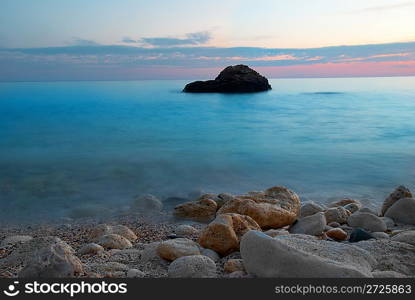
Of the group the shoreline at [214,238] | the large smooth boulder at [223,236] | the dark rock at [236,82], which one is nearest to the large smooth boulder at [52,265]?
the shoreline at [214,238]

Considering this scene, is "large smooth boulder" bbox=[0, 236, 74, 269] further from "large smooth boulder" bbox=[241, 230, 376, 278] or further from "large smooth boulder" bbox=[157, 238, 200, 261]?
"large smooth boulder" bbox=[241, 230, 376, 278]

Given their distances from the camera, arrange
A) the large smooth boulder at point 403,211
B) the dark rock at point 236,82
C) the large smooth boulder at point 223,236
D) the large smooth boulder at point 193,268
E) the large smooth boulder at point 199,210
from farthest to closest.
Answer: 1. the dark rock at point 236,82
2. the large smooth boulder at point 199,210
3. the large smooth boulder at point 403,211
4. the large smooth boulder at point 223,236
5. the large smooth boulder at point 193,268

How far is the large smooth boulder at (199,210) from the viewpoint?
7.17 m

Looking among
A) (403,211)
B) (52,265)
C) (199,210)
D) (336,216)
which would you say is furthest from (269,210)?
(52,265)

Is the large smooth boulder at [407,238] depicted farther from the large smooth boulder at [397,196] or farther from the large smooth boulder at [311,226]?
the large smooth boulder at [397,196]

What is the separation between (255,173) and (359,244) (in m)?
7.47

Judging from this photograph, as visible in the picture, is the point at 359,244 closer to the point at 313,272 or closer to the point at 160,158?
the point at 313,272

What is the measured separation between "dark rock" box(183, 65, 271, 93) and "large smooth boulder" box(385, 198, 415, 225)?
133 feet

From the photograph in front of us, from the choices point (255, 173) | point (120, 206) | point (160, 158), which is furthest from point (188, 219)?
point (160, 158)

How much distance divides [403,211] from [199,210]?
10.9 feet

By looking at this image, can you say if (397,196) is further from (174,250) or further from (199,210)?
(174,250)

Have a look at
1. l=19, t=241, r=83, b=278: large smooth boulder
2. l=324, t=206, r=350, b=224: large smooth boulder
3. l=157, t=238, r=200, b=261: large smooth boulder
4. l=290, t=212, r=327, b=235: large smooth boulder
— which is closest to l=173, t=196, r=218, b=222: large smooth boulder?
l=290, t=212, r=327, b=235: large smooth boulder

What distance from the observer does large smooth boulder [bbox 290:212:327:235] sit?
17.5 ft

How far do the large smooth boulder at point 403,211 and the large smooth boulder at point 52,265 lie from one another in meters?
4.73
